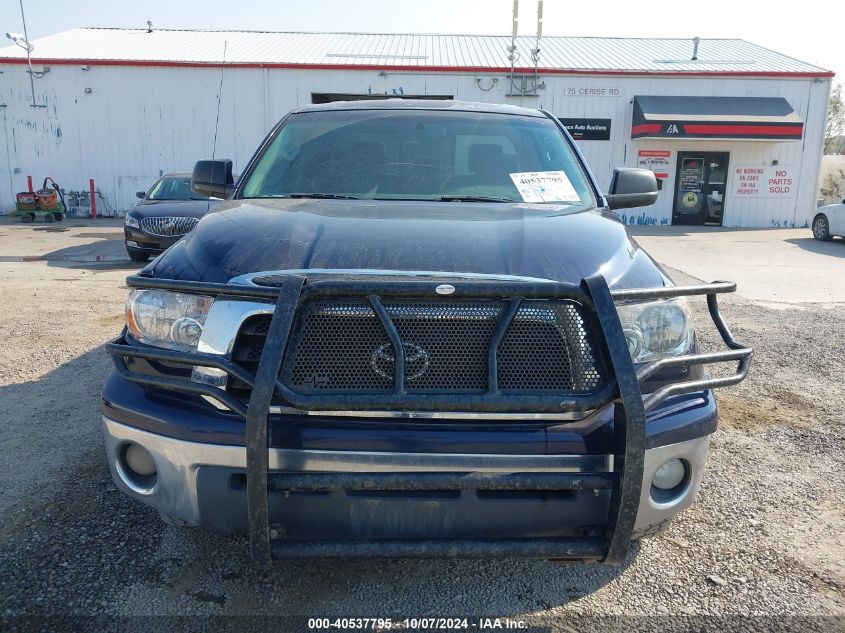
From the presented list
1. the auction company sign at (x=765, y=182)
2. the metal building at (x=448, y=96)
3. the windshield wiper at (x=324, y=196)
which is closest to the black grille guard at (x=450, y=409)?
the windshield wiper at (x=324, y=196)

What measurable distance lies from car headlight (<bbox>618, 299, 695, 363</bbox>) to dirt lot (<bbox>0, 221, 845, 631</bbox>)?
0.95m

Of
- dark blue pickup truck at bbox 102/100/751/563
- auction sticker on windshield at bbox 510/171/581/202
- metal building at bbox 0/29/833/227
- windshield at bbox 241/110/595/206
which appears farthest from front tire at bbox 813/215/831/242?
dark blue pickup truck at bbox 102/100/751/563

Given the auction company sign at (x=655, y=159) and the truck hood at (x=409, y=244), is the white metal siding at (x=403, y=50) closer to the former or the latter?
the auction company sign at (x=655, y=159)

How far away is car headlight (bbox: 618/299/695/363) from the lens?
207 centimetres

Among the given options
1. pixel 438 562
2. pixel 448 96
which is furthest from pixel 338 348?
pixel 448 96

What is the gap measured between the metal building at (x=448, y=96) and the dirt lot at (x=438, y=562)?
17.7 m

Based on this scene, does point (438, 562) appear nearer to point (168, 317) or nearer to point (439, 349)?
point (439, 349)

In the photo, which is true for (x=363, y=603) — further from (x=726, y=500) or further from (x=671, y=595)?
(x=726, y=500)

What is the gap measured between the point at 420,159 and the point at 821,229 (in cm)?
1657

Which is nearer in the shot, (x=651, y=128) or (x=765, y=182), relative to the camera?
(x=651, y=128)

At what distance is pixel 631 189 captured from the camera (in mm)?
3703

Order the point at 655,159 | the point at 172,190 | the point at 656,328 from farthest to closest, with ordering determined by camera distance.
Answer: the point at 655,159 → the point at 172,190 → the point at 656,328

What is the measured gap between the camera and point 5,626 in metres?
2.10

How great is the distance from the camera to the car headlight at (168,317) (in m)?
2.07
